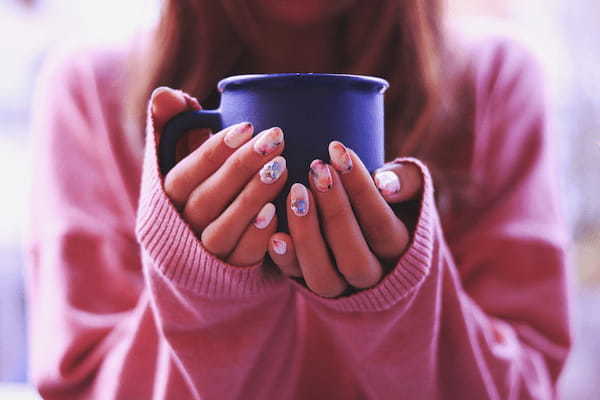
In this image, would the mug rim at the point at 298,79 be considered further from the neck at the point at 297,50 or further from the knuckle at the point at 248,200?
the neck at the point at 297,50

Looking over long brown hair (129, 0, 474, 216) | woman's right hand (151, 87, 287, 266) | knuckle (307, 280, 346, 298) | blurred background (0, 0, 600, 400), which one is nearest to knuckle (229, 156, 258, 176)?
woman's right hand (151, 87, 287, 266)

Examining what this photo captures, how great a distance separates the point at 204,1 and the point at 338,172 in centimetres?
48

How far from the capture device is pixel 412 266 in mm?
428

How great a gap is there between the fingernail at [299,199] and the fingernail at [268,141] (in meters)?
0.03

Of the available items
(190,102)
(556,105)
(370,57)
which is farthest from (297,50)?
(556,105)

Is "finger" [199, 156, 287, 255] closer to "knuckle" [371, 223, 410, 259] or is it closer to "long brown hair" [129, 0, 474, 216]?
"knuckle" [371, 223, 410, 259]

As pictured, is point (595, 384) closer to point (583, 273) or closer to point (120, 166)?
point (583, 273)

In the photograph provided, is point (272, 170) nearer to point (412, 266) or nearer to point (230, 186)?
point (230, 186)

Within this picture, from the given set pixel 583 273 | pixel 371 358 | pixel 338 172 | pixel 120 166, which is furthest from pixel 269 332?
pixel 583 273

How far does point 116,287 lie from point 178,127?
16.6 inches

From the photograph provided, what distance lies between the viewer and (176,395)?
0.56 m

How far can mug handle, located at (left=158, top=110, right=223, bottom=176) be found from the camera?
404 mm

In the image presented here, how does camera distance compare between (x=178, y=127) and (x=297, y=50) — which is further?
(x=297, y=50)

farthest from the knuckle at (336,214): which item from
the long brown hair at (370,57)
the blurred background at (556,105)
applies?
the blurred background at (556,105)
